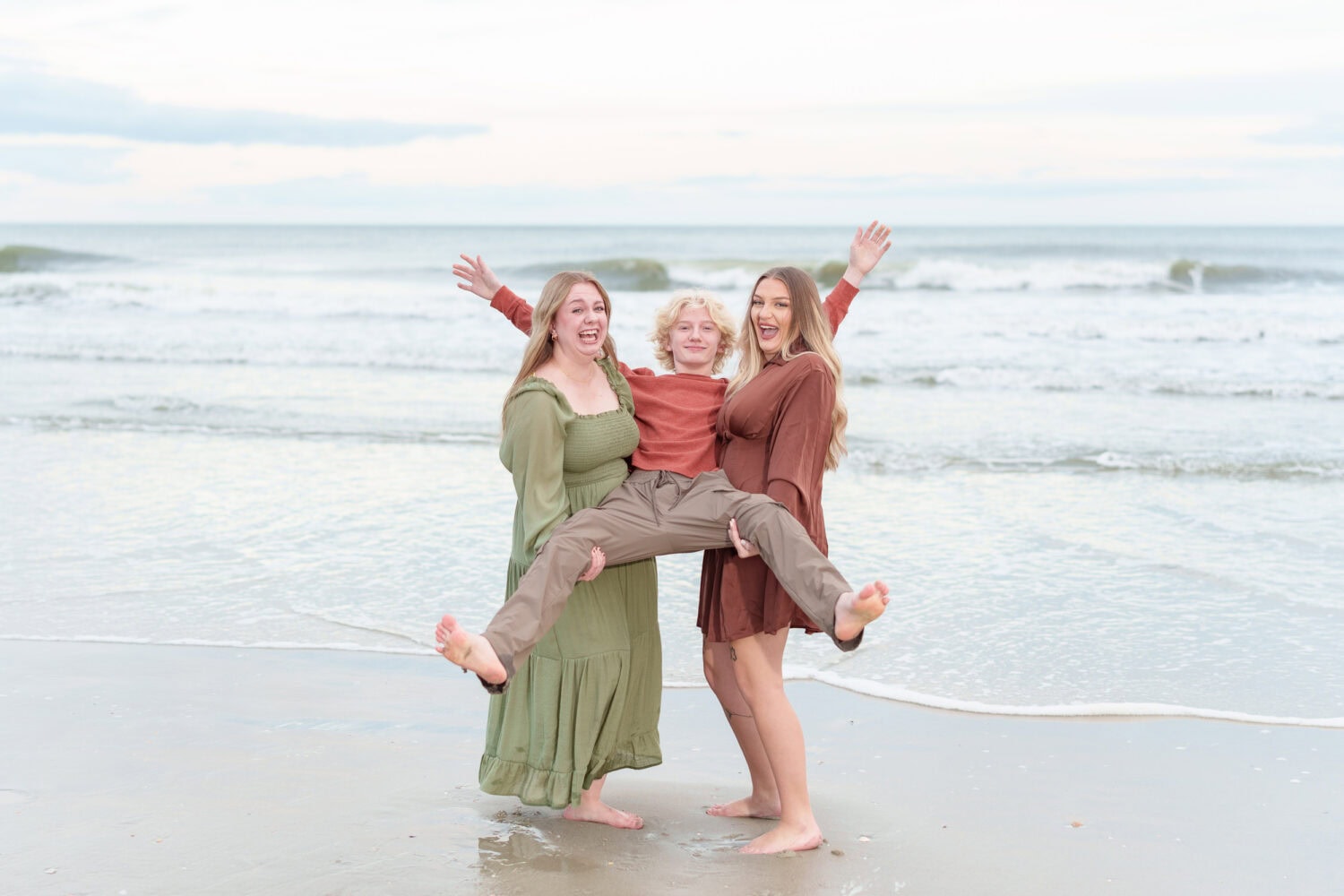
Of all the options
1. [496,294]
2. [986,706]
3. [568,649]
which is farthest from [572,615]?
[986,706]

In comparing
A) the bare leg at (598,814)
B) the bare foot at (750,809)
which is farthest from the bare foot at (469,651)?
the bare foot at (750,809)

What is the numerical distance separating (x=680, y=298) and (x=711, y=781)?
167 centimetres

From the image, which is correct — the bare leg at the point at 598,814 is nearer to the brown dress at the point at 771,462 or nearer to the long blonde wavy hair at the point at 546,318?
the brown dress at the point at 771,462

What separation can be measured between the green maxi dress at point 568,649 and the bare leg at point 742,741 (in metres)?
0.27

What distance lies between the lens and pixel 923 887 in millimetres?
3469

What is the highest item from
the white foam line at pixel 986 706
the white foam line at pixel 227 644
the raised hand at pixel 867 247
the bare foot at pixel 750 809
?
the raised hand at pixel 867 247

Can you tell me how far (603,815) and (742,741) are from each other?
1.75 ft

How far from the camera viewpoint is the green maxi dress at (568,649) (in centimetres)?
373

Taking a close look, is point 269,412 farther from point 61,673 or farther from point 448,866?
point 448,866

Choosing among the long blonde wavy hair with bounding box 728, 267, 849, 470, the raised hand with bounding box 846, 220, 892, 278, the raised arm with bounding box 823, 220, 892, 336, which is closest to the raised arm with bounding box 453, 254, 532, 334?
the long blonde wavy hair with bounding box 728, 267, 849, 470

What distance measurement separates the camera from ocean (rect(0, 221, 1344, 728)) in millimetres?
5621

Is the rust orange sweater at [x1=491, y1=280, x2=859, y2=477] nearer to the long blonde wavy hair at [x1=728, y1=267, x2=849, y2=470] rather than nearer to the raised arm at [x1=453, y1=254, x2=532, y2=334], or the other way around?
the long blonde wavy hair at [x1=728, y1=267, x2=849, y2=470]

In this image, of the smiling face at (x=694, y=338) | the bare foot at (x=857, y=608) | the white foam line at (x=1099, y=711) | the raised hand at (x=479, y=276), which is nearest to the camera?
the bare foot at (x=857, y=608)

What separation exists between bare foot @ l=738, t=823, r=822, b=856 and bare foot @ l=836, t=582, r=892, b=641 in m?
0.77
